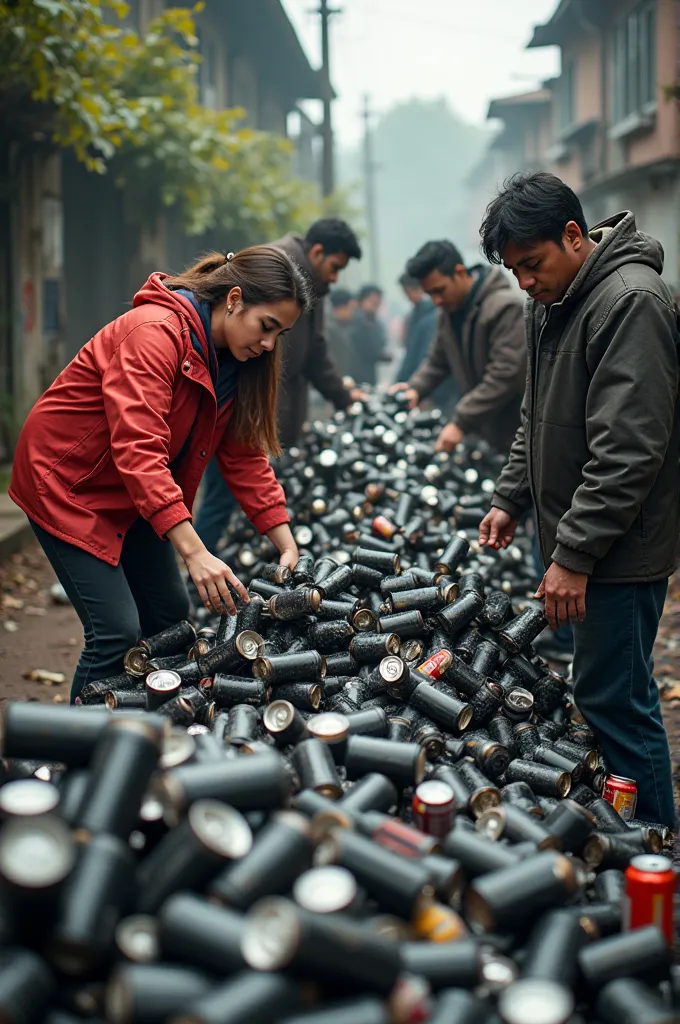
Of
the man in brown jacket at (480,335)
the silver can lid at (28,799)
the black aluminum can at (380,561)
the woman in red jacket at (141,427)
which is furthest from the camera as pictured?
the man in brown jacket at (480,335)

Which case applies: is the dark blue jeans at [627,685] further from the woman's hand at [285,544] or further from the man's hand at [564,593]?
the woman's hand at [285,544]

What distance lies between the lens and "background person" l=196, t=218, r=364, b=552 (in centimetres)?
683

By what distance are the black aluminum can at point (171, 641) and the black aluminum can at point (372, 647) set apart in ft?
2.55

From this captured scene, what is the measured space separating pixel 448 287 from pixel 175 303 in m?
3.70

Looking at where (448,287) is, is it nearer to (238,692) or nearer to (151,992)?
(238,692)

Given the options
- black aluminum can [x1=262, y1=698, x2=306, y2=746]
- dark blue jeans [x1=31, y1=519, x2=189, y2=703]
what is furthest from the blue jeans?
black aluminum can [x1=262, y1=698, x2=306, y2=746]

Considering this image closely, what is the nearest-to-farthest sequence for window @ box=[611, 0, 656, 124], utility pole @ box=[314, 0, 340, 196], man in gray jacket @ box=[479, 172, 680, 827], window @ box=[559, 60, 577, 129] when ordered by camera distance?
1. man in gray jacket @ box=[479, 172, 680, 827]
2. window @ box=[611, 0, 656, 124]
3. utility pole @ box=[314, 0, 340, 196]
4. window @ box=[559, 60, 577, 129]

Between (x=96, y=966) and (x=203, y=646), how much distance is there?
2376mm

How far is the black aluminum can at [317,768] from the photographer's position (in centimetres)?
304

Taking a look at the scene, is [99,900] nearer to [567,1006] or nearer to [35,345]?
[567,1006]

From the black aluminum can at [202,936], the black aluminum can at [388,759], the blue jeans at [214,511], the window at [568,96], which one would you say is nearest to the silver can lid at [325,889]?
the black aluminum can at [202,936]

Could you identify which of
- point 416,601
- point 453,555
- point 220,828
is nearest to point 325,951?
point 220,828

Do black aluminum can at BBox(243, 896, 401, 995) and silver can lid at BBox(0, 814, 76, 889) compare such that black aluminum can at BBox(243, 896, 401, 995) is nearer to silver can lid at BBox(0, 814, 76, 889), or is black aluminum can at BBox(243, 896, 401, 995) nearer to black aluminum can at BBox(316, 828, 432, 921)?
black aluminum can at BBox(316, 828, 432, 921)

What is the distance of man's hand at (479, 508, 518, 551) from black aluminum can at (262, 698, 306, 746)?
4.86 ft
